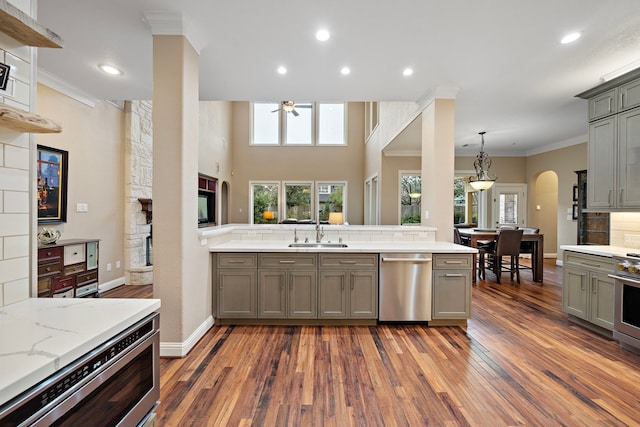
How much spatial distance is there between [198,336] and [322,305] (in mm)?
1219

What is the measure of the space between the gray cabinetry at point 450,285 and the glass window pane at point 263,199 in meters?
7.19

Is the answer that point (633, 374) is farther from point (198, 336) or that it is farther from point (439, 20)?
point (198, 336)

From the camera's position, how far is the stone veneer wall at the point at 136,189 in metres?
4.62

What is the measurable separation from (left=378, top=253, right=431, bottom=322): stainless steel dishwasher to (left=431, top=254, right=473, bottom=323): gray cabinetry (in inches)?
3.4

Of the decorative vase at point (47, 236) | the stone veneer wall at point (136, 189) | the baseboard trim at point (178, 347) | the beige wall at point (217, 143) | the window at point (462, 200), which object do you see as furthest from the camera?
the window at point (462, 200)

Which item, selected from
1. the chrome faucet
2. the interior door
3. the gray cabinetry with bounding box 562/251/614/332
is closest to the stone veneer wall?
the chrome faucet

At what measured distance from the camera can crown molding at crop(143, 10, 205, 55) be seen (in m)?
2.28

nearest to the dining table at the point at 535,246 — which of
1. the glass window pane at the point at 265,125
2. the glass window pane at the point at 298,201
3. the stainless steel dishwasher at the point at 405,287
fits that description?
A: the stainless steel dishwasher at the point at 405,287

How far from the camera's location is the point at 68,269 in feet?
10.9

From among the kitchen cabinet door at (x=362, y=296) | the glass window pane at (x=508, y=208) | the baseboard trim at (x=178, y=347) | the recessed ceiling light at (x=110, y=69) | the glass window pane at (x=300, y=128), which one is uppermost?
the glass window pane at (x=300, y=128)

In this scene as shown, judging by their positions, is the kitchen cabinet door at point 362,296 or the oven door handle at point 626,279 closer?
the oven door handle at point 626,279

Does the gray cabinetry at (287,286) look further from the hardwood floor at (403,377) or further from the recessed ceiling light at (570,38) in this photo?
the recessed ceiling light at (570,38)

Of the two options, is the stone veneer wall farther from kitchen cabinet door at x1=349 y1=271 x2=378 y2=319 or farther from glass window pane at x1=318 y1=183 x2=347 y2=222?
glass window pane at x1=318 y1=183 x2=347 y2=222

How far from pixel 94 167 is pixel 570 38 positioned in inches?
227
